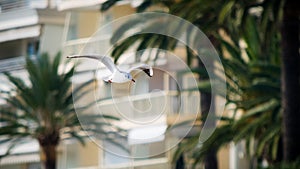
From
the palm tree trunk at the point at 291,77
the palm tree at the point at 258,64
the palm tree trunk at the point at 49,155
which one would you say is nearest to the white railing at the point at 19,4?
the palm tree trunk at the point at 49,155

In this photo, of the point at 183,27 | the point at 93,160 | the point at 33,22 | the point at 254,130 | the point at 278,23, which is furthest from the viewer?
the point at 33,22

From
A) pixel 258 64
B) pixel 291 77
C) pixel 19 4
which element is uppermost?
pixel 19 4

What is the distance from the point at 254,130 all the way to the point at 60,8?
72.3 feet

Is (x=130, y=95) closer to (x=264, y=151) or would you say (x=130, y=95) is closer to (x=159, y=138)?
(x=159, y=138)

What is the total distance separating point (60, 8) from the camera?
52375mm

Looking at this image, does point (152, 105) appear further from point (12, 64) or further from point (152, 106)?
point (12, 64)

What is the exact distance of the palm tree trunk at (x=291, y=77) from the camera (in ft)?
88.7

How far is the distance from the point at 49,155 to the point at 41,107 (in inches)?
78.9

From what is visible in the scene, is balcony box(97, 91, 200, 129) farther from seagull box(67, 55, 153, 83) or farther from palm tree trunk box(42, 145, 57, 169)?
palm tree trunk box(42, 145, 57, 169)

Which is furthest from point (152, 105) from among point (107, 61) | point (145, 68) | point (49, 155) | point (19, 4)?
point (19, 4)

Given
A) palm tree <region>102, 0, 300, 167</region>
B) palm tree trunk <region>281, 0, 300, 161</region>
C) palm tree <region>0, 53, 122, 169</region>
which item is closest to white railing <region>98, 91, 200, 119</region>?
palm tree <region>102, 0, 300, 167</region>

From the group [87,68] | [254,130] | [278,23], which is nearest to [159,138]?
[87,68]

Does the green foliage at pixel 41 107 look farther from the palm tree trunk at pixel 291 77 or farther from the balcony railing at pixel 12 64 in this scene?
the palm tree trunk at pixel 291 77

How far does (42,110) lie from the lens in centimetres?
4169
